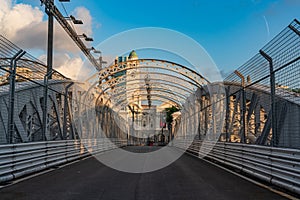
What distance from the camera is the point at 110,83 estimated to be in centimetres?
3369

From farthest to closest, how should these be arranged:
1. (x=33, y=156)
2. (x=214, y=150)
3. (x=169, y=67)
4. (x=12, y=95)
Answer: (x=169, y=67) < (x=214, y=150) < (x=33, y=156) < (x=12, y=95)

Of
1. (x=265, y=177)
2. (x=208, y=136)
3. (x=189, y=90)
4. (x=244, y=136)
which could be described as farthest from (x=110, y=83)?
(x=265, y=177)

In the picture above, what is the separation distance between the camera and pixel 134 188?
8.12 m

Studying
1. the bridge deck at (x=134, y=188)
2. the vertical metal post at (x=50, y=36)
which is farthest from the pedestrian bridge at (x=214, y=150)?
the vertical metal post at (x=50, y=36)

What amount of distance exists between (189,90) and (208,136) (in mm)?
12233

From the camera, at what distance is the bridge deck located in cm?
709

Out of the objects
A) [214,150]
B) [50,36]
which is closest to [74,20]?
[50,36]

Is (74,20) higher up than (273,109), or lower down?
higher up

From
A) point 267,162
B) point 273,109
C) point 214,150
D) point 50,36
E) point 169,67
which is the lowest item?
point 214,150

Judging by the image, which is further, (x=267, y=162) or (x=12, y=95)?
(x=12, y=95)

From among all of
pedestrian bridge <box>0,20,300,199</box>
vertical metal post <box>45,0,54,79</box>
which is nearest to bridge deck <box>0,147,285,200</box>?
pedestrian bridge <box>0,20,300,199</box>

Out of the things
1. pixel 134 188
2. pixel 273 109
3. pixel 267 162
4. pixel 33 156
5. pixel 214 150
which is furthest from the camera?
pixel 214 150

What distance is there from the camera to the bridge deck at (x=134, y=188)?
709 cm

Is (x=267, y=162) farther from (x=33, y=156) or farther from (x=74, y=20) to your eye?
(x=74, y=20)
